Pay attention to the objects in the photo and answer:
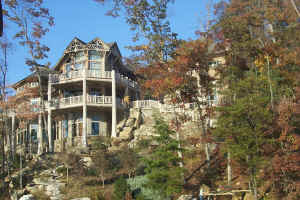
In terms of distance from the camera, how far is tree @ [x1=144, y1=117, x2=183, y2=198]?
15874 millimetres

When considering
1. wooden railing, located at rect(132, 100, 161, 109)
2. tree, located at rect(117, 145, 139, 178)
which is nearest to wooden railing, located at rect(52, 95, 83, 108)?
wooden railing, located at rect(132, 100, 161, 109)

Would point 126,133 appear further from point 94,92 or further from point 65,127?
point 65,127

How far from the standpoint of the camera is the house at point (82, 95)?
94.1ft

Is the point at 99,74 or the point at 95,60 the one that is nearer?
the point at 99,74

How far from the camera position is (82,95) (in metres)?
29.7

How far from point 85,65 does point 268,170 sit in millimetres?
20977

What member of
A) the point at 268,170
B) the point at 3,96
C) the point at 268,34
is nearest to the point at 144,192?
the point at 268,170

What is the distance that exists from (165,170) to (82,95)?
1547cm

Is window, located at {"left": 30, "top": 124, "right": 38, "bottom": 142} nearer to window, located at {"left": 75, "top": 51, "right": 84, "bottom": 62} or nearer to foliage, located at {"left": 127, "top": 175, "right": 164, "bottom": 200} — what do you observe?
window, located at {"left": 75, "top": 51, "right": 84, "bottom": 62}

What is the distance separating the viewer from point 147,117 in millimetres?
29562

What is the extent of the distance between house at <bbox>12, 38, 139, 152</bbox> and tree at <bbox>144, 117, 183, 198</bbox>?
1150 cm

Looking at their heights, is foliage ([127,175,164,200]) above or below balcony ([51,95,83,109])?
below

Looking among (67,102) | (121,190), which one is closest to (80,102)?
(67,102)

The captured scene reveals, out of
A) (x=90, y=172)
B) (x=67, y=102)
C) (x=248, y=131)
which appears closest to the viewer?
(x=248, y=131)
